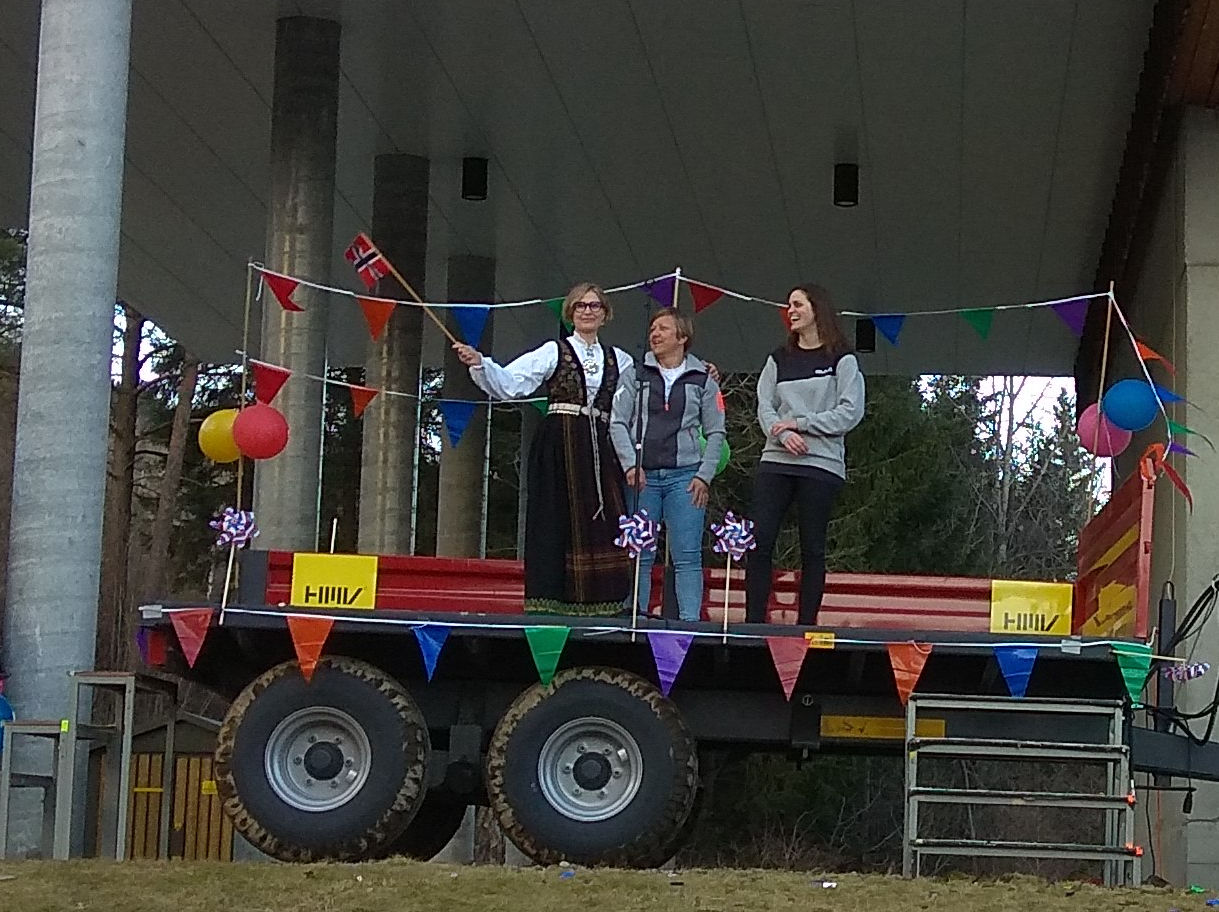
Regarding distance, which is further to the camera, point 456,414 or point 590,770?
point 456,414

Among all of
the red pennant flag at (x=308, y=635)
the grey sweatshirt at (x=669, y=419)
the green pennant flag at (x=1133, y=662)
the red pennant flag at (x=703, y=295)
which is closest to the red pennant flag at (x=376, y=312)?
the red pennant flag at (x=703, y=295)

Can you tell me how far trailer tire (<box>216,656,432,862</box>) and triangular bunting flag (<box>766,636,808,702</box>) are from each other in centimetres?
137

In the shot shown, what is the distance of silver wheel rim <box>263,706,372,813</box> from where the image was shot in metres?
7.68

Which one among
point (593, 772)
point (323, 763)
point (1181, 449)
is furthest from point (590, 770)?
point (1181, 449)

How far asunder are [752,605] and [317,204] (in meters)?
6.17

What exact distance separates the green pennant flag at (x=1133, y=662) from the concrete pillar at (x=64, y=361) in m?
4.45

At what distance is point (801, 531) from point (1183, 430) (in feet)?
7.75

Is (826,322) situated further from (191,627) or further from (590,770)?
(191,627)

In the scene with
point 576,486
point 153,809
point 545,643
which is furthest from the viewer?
point 153,809

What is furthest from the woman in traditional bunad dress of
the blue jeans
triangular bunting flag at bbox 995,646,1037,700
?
triangular bunting flag at bbox 995,646,1037,700

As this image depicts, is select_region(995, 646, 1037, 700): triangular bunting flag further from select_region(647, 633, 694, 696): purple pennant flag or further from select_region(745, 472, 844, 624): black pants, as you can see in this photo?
select_region(647, 633, 694, 696): purple pennant flag

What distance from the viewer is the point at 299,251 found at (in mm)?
13445

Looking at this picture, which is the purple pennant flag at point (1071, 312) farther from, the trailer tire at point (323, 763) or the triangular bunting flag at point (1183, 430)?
the trailer tire at point (323, 763)

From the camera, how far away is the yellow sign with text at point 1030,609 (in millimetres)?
8633
